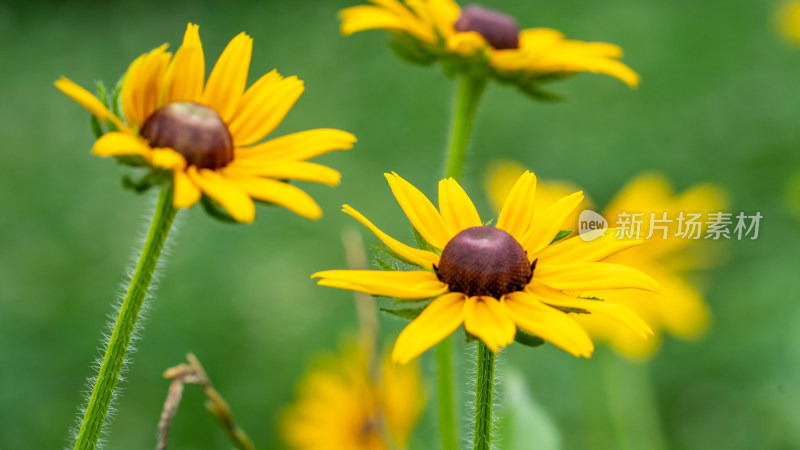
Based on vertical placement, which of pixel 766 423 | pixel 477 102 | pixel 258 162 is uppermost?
pixel 477 102

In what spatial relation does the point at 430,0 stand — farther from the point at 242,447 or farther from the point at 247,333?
the point at 247,333

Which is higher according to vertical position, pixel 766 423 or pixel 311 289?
pixel 311 289

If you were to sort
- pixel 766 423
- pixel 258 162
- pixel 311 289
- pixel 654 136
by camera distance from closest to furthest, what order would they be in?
pixel 258 162 → pixel 766 423 → pixel 311 289 → pixel 654 136

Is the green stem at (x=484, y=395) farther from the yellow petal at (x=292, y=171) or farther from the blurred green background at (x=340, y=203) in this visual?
the blurred green background at (x=340, y=203)

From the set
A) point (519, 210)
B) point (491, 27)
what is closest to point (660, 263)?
point (491, 27)

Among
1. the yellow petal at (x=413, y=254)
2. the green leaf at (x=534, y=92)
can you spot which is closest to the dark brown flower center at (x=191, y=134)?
the yellow petal at (x=413, y=254)

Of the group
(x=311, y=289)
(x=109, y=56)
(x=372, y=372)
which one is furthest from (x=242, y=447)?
(x=109, y=56)

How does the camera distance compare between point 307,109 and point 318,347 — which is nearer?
point 318,347
